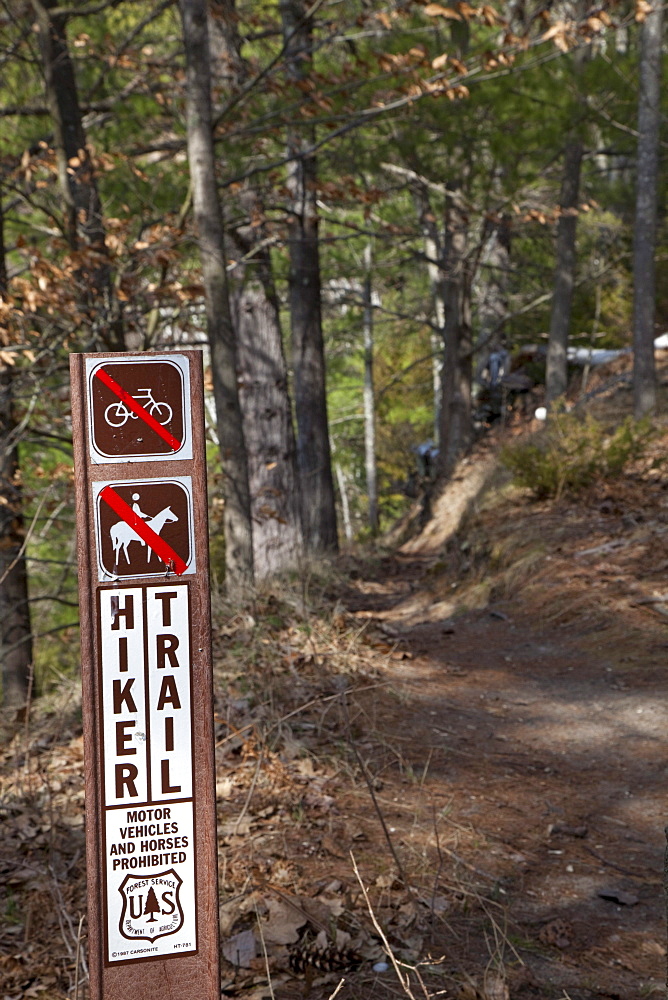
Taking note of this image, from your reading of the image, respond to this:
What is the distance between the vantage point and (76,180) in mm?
6902

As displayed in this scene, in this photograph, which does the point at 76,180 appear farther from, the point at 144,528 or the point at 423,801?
the point at 144,528

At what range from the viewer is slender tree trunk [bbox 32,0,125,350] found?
693 cm

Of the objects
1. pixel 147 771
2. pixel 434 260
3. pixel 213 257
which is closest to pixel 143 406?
pixel 147 771

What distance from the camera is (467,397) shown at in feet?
52.0

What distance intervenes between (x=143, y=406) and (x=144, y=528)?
262 millimetres

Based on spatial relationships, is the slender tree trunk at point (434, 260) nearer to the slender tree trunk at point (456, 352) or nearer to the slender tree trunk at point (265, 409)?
the slender tree trunk at point (456, 352)

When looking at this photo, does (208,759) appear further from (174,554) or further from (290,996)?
(290,996)

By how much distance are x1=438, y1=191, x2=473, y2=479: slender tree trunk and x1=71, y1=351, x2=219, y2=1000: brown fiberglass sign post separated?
12.3m

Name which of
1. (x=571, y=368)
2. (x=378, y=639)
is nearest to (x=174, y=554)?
(x=378, y=639)

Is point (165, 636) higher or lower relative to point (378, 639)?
higher

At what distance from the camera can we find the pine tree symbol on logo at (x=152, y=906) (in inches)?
79.1

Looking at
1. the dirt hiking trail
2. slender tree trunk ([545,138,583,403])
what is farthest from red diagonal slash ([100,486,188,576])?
slender tree trunk ([545,138,583,403])

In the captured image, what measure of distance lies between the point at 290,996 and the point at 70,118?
6856mm

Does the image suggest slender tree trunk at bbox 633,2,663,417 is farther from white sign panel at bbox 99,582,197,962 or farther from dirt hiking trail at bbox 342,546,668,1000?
white sign panel at bbox 99,582,197,962
